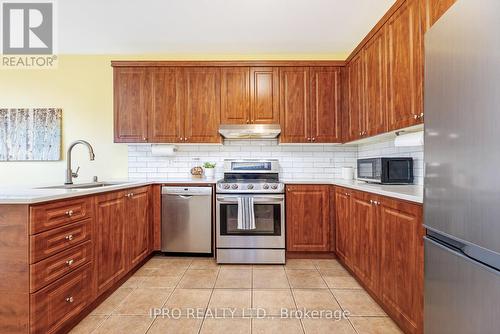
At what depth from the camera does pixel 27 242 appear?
143cm

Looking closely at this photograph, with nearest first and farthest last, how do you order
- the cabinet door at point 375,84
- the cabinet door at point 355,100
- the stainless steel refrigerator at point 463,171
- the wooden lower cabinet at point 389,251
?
the stainless steel refrigerator at point 463,171 → the wooden lower cabinet at point 389,251 → the cabinet door at point 375,84 → the cabinet door at point 355,100

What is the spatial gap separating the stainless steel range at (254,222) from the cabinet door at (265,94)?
88 cm

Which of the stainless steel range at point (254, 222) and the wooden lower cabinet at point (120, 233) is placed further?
the stainless steel range at point (254, 222)

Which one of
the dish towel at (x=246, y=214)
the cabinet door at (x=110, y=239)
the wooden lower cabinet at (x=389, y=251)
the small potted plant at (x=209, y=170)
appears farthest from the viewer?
the small potted plant at (x=209, y=170)

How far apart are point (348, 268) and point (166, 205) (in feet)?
6.96

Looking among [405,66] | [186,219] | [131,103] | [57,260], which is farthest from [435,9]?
[131,103]

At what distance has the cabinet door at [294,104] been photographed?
11.0 feet

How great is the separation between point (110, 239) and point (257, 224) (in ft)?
4.88

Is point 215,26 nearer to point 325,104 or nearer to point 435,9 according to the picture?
point 325,104

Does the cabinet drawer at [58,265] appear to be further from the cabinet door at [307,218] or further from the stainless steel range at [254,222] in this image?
the cabinet door at [307,218]

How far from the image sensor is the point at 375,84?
2.47 metres

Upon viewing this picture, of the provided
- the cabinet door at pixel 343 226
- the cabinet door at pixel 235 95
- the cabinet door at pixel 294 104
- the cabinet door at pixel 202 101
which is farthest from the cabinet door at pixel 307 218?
the cabinet door at pixel 202 101

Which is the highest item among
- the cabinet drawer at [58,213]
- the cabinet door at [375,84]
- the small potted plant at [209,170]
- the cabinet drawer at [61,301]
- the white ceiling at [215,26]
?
the white ceiling at [215,26]

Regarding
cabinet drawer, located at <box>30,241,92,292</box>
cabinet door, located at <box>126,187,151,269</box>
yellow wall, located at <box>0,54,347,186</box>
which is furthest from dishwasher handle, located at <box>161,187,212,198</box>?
cabinet drawer, located at <box>30,241,92,292</box>
